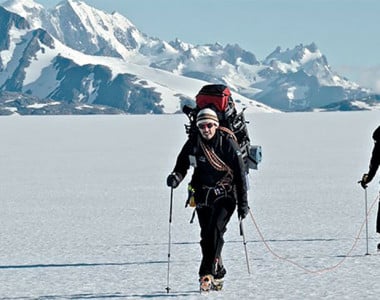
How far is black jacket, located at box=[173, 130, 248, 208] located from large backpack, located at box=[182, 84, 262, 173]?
13 cm

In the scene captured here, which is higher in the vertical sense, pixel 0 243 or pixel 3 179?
pixel 3 179

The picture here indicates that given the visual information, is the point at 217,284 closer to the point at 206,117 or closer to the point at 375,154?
the point at 206,117

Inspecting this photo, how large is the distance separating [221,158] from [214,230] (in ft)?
2.42

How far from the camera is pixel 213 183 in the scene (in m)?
7.97

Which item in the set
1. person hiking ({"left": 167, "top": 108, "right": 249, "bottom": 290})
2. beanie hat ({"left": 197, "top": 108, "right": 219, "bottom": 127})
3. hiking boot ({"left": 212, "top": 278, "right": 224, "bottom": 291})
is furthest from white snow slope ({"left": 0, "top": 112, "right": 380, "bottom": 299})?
beanie hat ({"left": 197, "top": 108, "right": 219, "bottom": 127})

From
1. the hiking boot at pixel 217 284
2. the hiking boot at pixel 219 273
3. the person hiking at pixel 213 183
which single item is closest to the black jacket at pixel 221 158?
the person hiking at pixel 213 183

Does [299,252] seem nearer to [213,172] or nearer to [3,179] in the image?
[213,172]

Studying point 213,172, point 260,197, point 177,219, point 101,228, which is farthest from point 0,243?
point 260,197

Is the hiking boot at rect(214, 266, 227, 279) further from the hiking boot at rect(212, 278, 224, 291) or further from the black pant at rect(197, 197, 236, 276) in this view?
the black pant at rect(197, 197, 236, 276)

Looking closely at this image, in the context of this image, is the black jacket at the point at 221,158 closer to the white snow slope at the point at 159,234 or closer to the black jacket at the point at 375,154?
the white snow slope at the point at 159,234

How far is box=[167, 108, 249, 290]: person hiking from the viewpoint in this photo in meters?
7.82

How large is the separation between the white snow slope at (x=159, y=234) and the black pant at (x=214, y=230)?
0.38 metres

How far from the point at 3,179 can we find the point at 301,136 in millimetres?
24601

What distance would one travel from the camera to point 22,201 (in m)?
17.8
